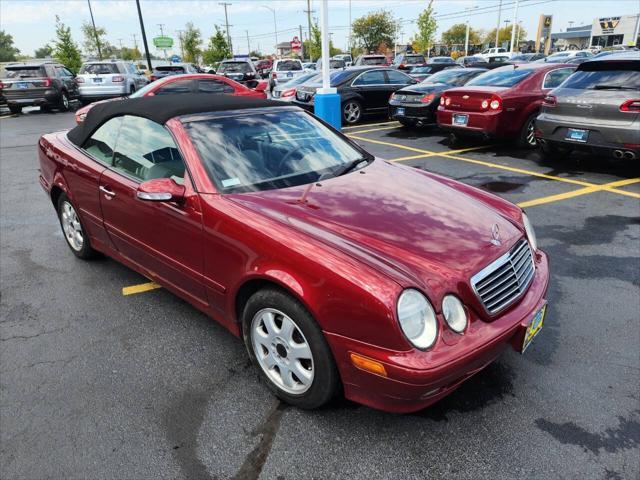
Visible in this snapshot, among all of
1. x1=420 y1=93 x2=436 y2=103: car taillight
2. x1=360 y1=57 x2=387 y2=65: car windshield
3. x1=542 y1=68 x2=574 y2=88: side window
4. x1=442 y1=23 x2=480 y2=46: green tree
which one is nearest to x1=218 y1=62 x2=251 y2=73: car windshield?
x1=360 y1=57 x2=387 y2=65: car windshield

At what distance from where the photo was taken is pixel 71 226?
4.36 m

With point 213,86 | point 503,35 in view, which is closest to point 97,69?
point 213,86

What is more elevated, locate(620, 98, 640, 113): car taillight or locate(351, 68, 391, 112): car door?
locate(620, 98, 640, 113): car taillight

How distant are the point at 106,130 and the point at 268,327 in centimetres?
230

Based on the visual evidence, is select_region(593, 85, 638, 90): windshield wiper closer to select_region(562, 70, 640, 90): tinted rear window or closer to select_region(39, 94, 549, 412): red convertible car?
select_region(562, 70, 640, 90): tinted rear window

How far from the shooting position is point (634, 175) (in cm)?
688

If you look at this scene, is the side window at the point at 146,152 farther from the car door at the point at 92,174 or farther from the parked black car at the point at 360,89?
the parked black car at the point at 360,89

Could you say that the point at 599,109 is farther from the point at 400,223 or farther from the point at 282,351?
the point at 282,351

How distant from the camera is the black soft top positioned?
316cm

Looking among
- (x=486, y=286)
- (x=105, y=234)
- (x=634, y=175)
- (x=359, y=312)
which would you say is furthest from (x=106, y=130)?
(x=634, y=175)

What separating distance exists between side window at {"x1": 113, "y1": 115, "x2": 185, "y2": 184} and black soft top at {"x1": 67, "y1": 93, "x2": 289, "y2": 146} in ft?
0.24

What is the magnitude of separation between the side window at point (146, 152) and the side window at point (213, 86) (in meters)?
7.43

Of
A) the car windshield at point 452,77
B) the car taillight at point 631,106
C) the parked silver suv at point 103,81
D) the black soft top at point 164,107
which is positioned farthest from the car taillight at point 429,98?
the parked silver suv at point 103,81

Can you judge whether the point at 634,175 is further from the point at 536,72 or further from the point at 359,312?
the point at 359,312
